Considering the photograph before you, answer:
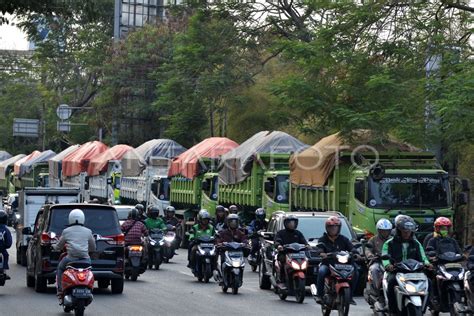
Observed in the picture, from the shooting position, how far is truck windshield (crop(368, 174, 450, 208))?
25.7m

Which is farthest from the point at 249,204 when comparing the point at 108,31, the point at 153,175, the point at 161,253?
the point at 108,31

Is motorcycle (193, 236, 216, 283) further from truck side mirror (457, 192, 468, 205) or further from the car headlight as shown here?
the car headlight

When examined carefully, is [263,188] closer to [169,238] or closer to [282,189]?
[282,189]

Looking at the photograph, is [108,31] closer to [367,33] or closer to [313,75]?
[313,75]

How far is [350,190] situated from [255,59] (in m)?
21.6

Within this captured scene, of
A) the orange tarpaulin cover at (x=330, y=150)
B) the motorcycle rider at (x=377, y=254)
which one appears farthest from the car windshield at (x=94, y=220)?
the orange tarpaulin cover at (x=330, y=150)

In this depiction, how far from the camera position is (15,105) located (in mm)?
103250

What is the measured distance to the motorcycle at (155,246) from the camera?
2767cm

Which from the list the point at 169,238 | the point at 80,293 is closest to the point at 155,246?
the point at 169,238

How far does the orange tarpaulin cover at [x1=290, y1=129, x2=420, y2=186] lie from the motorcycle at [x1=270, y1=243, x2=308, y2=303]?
324 inches

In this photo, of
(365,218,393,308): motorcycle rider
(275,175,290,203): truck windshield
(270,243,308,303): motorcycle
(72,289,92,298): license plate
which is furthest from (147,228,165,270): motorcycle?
(72,289,92,298): license plate

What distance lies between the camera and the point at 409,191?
2578 centimetres

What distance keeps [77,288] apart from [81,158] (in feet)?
141

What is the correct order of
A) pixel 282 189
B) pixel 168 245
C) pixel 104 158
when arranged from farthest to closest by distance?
pixel 104 158
pixel 282 189
pixel 168 245
